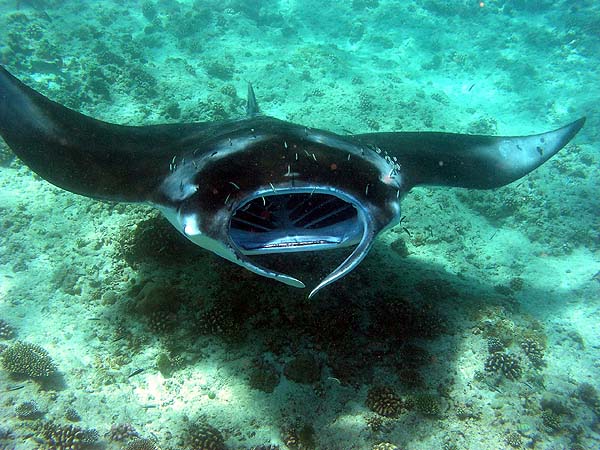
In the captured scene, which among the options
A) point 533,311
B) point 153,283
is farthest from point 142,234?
point 533,311

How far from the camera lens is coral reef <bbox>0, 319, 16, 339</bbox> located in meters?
5.25

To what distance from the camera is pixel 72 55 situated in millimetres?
13875

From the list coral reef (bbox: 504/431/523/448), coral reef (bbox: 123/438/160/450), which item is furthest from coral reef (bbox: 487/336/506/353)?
coral reef (bbox: 123/438/160/450)

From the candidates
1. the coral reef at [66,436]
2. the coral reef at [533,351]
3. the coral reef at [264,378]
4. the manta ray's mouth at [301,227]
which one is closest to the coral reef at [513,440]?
the coral reef at [533,351]

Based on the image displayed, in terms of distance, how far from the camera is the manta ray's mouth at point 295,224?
3.54 m

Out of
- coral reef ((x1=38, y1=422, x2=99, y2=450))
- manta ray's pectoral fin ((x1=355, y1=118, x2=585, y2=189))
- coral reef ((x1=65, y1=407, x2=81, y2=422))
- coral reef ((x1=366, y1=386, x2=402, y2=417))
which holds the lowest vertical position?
coral reef ((x1=65, y1=407, x2=81, y2=422))

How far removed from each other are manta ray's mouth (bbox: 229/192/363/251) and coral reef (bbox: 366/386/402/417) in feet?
7.52

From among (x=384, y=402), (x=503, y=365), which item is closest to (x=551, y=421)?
(x=503, y=365)

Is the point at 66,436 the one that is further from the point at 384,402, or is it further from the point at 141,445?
the point at 384,402

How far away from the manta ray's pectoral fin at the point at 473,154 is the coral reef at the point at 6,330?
6436 mm

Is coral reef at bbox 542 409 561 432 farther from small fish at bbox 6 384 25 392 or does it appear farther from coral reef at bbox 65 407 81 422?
small fish at bbox 6 384 25 392

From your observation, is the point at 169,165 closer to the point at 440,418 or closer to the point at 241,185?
the point at 241,185

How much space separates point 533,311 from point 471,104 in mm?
13288

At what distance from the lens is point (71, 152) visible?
4.14 meters
